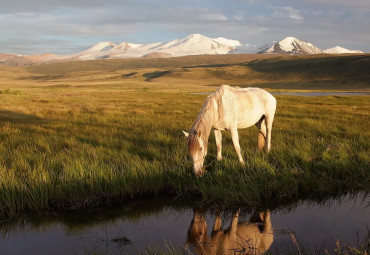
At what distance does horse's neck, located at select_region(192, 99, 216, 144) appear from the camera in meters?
7.44

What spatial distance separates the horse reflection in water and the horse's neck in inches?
80.6

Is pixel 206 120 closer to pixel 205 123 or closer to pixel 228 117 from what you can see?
pixel 205 123

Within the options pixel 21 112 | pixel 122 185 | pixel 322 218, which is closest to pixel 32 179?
pixel 122 185

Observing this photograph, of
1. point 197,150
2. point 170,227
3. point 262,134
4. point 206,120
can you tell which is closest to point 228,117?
point 206,120

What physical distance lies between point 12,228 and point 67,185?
129 cm

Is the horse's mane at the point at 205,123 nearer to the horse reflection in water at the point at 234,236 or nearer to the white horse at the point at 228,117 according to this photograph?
the white horse at the point at 228,117

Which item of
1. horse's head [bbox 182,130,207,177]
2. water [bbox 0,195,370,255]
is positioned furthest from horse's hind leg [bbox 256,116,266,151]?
water [bbox 0,195,370,255]

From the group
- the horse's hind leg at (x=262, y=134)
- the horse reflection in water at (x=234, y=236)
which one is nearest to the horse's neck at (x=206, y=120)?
the horse reflection in water at (x=234, y=236)

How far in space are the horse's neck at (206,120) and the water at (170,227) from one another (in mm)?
1751

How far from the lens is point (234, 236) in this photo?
17.1ft

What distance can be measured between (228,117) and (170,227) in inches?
138

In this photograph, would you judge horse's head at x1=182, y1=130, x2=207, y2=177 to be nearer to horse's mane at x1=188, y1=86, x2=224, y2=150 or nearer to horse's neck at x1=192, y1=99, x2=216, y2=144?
horse's mane at x1=188, y1=86, x2=224, y2=150

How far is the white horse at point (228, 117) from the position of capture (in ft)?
22.9

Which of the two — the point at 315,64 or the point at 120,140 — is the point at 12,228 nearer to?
the point at 120,140
